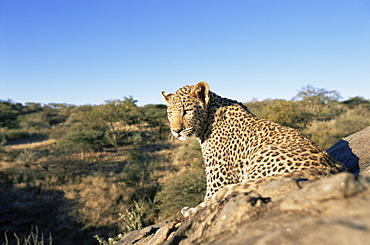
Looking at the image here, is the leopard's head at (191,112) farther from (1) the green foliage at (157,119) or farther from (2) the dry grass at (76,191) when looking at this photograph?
(1) the green foliage at (157,119)

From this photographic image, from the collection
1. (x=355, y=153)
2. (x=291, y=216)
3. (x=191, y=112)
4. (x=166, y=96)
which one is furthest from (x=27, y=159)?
(x=291, y=216)

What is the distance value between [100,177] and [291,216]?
20.9 metres

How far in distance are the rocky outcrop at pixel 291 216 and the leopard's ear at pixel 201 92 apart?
259cm

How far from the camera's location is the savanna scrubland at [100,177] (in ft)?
50.8

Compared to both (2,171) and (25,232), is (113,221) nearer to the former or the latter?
(25,232)

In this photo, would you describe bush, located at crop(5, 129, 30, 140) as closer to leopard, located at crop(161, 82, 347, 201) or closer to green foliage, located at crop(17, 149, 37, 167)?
green foliage, located at crop(17, 149, 37, 167)

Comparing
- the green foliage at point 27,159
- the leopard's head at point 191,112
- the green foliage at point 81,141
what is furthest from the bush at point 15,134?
the leopard's head at point 191,112

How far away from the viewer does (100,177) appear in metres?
20.8

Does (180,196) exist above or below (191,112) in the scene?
below

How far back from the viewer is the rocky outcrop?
1.31 meters

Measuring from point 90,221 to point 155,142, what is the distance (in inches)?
682

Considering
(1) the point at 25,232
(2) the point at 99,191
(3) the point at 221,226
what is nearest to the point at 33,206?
(1) the point at 25,232

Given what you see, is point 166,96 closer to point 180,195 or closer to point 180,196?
point 180,196

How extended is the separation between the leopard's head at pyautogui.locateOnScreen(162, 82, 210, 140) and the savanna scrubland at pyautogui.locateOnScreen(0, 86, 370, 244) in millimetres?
3943
